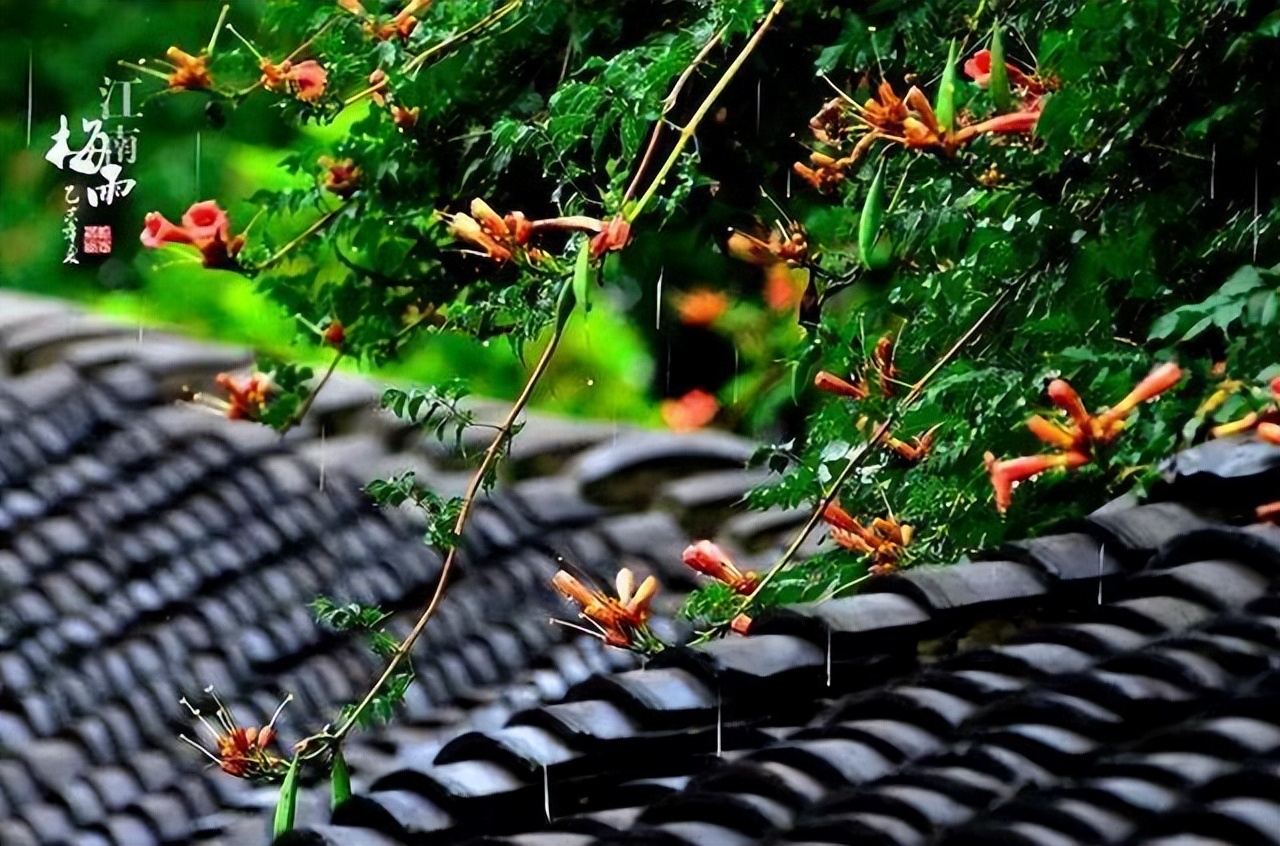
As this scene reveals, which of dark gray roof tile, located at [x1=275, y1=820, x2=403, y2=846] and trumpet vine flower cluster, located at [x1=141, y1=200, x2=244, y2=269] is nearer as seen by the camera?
dark gray roof tile, located at [x1=275, y1=820, x2=403, y2=846]

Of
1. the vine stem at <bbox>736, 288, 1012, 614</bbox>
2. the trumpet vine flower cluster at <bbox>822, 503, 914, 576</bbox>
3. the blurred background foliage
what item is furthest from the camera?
the blurred background foliage

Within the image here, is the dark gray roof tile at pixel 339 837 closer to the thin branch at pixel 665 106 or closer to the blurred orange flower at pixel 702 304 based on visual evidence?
the thin branch at pixel 665 106

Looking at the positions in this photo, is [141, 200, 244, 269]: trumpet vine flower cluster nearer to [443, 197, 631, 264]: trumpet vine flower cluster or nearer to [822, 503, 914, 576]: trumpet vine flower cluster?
[443, 197, 631, 264]: trumpet vine flower cluster

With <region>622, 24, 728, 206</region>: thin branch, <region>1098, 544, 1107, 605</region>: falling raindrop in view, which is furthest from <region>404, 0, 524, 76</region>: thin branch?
<region>1098, 544, 1107, 605</region>: falling raindrop

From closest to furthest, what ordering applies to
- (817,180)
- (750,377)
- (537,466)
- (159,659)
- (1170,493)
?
1. (1170,493)
2. (817,180)
3. (159,659)
4. (537,466)
5. (750,377)

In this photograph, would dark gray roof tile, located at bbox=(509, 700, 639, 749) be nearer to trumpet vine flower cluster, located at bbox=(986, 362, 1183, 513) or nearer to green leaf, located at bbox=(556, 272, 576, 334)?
green leaf, located at bbox=(556, 272, 576, 334)

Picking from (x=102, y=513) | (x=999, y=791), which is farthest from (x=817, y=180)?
(x=102, y=513)

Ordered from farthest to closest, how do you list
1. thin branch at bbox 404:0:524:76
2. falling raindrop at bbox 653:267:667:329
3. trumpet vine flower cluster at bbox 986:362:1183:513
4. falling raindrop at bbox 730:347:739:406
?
falling raindrop at bbox 730:347:739:406
falling raindrop at bbox 653:267:667:329
thin branch at bbox 404:0:524:76
trumpet vine flower cluster at bbox 986:362:1183:513

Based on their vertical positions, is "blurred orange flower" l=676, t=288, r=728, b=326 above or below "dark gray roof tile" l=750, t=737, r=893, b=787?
below

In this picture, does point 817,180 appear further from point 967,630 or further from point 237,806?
point 237,806

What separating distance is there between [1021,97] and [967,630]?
0.90 meters

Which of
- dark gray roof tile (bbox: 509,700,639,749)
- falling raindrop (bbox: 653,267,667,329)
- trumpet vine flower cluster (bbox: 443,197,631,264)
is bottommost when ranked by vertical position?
falling raindrop (bbox: 653,267,667,329)

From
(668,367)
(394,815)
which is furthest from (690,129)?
(668,367)

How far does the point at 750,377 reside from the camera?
21.2 feet
